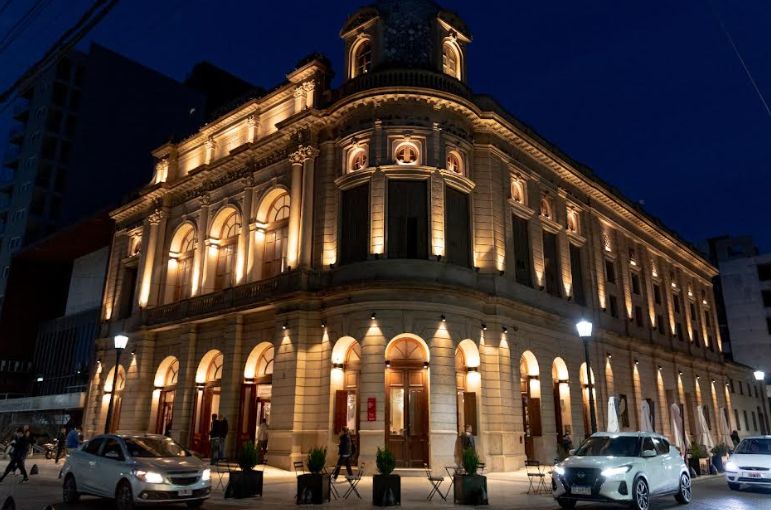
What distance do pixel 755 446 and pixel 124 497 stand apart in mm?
18343

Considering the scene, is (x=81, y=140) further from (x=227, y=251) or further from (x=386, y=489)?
(x=386, y=489)

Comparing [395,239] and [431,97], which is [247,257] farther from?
[431,97]

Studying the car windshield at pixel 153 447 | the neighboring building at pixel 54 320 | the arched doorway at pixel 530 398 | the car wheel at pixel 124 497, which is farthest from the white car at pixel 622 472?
the neighboring building at pixel 54 320

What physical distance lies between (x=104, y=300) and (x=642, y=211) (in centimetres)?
3886

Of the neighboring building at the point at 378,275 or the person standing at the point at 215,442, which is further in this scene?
the person standing at the point at 215,442

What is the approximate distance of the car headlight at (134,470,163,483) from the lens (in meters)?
13.0

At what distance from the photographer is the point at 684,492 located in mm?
15305

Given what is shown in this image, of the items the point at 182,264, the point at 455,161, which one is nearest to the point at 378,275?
the point at 455,161

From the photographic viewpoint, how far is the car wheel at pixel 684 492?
600 inches

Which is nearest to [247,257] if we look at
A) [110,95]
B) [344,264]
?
[344,264]

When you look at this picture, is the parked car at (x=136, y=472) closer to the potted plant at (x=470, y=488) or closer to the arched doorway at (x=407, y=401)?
the potted plant at (x=470, y=488)

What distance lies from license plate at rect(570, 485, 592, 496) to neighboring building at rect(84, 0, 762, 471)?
943 centimetres

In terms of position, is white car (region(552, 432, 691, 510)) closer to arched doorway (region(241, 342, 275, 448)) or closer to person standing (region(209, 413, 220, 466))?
person standing (region(209, 413, 220, 466))

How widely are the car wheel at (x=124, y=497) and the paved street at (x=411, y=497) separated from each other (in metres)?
0.93
